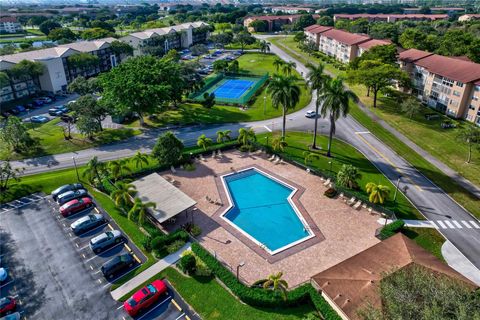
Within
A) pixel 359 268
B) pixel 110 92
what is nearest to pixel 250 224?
pixel 359 268

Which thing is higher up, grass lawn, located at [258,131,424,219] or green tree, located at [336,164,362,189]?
green tree, located at [336,164,362,189]

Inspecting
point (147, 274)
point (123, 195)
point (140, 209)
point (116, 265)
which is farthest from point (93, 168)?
point (147, 274)

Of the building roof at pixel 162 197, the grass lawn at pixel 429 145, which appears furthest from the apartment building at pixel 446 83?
the building roof at pixel 162 197

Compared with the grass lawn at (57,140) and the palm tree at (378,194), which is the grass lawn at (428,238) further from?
the grass lawn at (57,140)

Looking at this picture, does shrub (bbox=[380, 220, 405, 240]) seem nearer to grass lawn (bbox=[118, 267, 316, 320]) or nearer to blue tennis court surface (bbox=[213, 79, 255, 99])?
grass lawn (bbox=[118, 267, 316, 320])

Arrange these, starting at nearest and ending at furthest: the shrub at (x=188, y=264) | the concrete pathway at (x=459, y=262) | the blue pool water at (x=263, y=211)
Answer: the shrub at (x=188, y=264) < the concrete pathway at (x=459, y=262) < the blue pool water at (x=263, y=211)

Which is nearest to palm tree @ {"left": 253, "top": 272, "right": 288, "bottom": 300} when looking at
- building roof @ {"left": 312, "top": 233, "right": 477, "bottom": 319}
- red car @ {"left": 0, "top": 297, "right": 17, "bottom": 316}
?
building roof @ {"left": 312, "top": 233, "right": 477, "bottom": 319}

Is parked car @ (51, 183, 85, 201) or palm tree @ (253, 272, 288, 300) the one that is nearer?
palm tree @ (253, 272, 288, 300)
